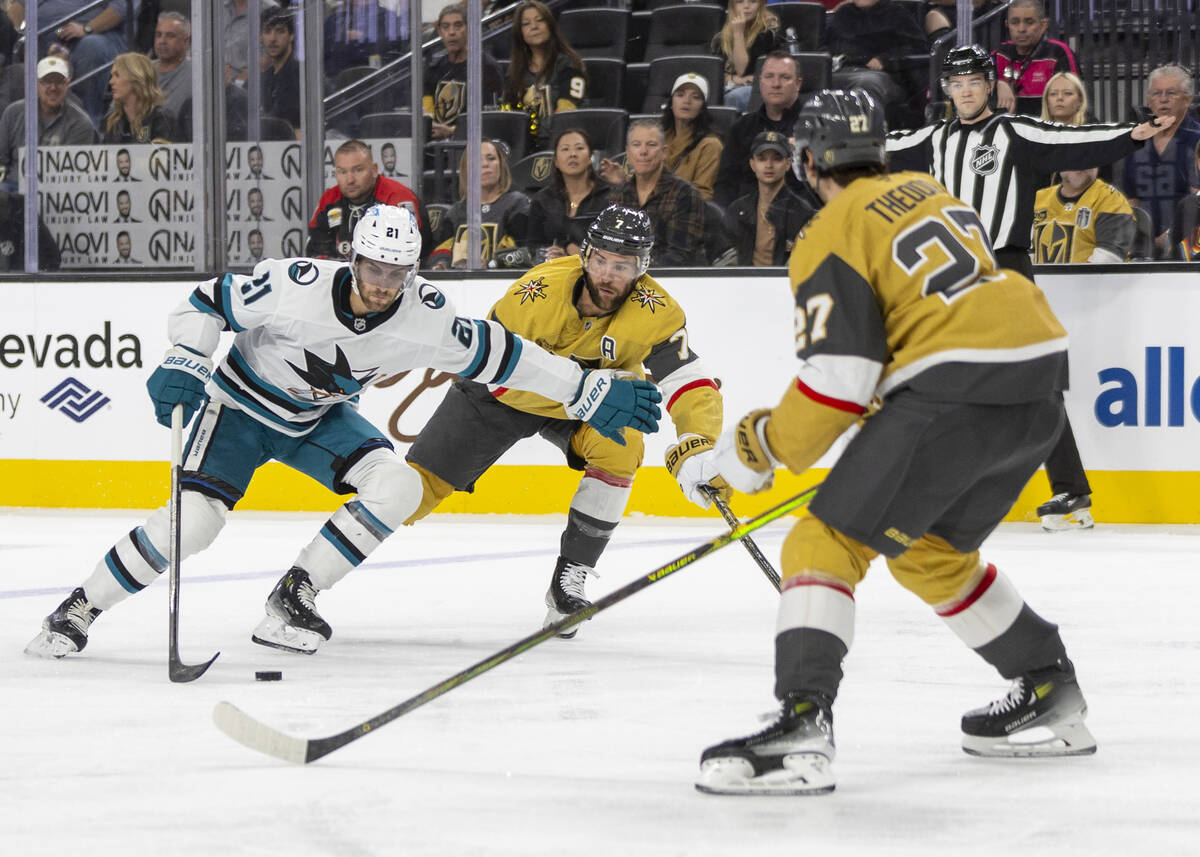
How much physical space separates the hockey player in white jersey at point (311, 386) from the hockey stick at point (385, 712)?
3.26 feet

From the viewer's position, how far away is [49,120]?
692cm

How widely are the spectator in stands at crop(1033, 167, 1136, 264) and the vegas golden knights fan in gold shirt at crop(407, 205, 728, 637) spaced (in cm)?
256

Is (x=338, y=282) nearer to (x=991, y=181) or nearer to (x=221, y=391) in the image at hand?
(x=221, y=391)

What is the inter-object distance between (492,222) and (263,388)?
3000mm

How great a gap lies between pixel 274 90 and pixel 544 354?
11.8 ft

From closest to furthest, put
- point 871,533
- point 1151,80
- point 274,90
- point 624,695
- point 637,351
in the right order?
point 871,533 < point 624,695 < point 637,351 < point 1151,80 < point 274,90

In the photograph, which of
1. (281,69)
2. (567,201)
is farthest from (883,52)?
(281,69)

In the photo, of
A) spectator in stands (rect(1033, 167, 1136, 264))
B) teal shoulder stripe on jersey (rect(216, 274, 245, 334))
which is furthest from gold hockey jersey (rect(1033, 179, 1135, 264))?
teal shoulder stripe on jersey (rect(216, 274, 245, 334))

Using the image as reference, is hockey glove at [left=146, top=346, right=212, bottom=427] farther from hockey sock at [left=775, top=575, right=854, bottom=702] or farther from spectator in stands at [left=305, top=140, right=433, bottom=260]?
spectator in stands at [left=305, top=140, right=433, bottom=260]

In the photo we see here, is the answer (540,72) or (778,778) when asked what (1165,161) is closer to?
(540,72)

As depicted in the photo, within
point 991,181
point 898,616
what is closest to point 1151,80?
point 991,181

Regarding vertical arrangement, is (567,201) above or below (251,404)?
above

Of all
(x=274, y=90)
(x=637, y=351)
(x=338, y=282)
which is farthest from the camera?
(x=274, y=90)

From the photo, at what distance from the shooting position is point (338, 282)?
3.59 meters
